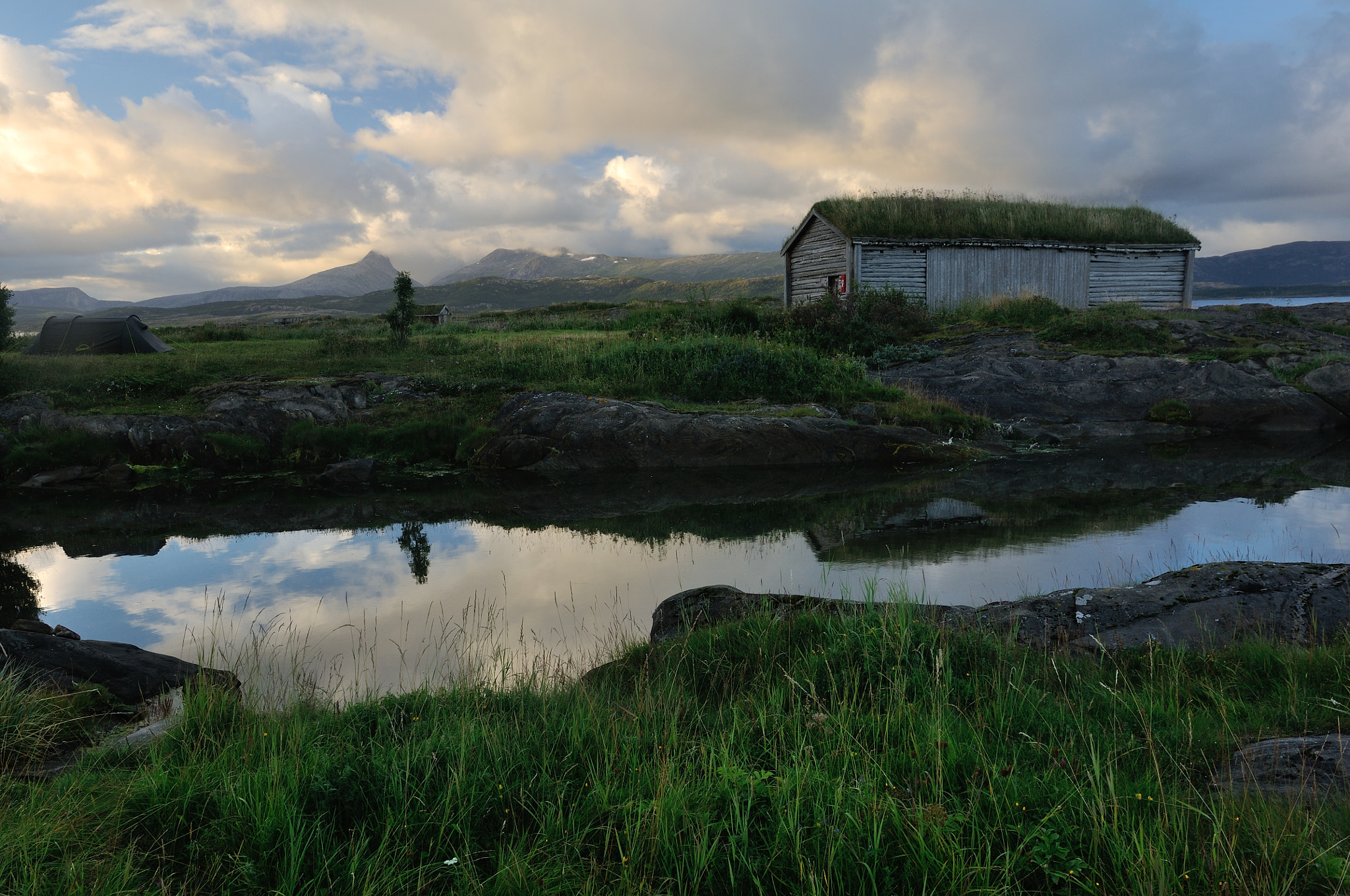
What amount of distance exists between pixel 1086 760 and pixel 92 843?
172 inches

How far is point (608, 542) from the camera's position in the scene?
10.2m

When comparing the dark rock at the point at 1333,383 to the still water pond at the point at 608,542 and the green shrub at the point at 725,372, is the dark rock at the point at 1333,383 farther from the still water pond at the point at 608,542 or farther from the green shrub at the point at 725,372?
the green shrub at the point at 725,372

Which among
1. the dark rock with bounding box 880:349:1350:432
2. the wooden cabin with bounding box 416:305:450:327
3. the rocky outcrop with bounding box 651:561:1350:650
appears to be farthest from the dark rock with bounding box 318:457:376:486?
the wooden cabin with bounding box 416:305:450:327

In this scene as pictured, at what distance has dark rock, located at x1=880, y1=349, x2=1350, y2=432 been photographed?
61.4ft

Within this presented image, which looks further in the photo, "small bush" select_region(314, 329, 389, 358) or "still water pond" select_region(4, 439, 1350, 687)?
"small bush" select_region(314, 329, 389, 358)

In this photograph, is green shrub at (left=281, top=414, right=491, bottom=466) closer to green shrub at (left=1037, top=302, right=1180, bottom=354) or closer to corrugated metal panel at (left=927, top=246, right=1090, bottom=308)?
green shrub at (left=1037, top=302, right=1180, bottom=354)

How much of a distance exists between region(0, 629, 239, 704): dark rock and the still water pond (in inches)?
30.1

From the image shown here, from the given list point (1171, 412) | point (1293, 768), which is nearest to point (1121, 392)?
point (1171, 412)

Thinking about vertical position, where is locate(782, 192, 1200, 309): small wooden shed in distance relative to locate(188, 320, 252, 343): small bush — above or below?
above

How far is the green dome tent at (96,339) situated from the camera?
24.6 m

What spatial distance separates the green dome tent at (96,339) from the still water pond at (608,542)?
1395 centimetres

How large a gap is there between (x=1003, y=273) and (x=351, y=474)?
25677mm

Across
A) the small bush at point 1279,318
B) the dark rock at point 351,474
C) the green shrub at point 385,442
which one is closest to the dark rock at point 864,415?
the green shrub at point 385,442

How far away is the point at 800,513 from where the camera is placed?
11320 mm
